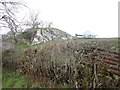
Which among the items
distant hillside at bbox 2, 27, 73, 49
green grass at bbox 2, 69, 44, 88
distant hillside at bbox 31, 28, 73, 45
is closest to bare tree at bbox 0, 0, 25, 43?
distant hillside at bbox 2, 27, 73, 49

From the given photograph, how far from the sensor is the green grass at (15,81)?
599 centimetres

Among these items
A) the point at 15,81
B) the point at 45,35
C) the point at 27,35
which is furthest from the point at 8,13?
the point at 15,81

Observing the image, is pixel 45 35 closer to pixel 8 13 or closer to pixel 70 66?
pixel 8 13

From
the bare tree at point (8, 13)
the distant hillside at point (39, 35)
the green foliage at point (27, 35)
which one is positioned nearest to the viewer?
the bare tree at point (8, 13)

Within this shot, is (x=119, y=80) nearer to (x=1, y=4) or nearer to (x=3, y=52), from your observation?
(x=3, y=52)

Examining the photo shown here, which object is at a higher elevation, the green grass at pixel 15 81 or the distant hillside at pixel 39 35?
the distant hillside at pixel 39 35

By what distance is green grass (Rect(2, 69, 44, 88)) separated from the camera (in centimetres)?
599

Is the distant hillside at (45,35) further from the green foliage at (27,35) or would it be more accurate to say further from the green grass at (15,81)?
the green grass at (15,81)

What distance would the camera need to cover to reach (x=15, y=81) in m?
7.17

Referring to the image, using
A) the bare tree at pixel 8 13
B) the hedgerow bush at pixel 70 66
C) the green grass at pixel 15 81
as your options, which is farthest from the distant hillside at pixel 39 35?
the hedgerow bush at pixel 70 66

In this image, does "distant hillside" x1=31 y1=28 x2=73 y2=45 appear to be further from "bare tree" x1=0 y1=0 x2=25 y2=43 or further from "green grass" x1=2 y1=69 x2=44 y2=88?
"green grass" x1=2 y1=69 x2=44 y2=88

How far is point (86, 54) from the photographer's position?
5449mm

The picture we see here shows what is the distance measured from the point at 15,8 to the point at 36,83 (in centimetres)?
752

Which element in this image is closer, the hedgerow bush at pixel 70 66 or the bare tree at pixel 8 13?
the hedgerow bush at pixel 70 66
